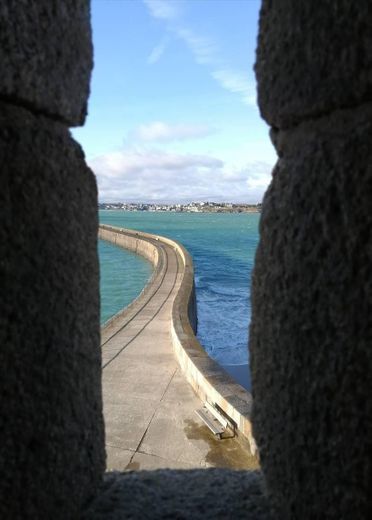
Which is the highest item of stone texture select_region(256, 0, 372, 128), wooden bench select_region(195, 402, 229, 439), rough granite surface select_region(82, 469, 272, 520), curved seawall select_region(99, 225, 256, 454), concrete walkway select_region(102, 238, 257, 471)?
stone texture select_region(256, 0, 372, 128)

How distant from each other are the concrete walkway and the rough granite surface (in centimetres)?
379

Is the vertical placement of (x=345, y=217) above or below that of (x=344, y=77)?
below

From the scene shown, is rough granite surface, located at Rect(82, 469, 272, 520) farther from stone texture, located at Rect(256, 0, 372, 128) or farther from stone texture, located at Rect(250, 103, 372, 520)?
stone texture, located at Rect(256, 0, 372, 128)

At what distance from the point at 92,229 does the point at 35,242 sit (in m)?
0.29

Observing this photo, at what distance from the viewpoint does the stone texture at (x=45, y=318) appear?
1095mm

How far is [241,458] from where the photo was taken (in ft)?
18.4

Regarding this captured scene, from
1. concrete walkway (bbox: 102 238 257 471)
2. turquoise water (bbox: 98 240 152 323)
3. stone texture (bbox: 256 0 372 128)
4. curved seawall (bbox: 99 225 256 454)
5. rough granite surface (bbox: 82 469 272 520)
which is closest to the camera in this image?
stone texture (bbox: 256 0 372 128)

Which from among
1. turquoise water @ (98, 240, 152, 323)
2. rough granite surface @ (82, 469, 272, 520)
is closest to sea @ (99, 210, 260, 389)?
turquoise water @ (98, 240, 152, 323)

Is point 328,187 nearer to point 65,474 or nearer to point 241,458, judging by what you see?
point 65,474

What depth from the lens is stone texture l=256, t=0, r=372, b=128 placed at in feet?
3.14

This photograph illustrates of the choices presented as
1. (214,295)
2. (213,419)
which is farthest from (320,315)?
(214,295)

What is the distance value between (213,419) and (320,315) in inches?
230

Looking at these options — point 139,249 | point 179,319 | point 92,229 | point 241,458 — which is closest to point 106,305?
point 139,249

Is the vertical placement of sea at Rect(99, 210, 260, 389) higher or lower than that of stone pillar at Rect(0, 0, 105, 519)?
lower
